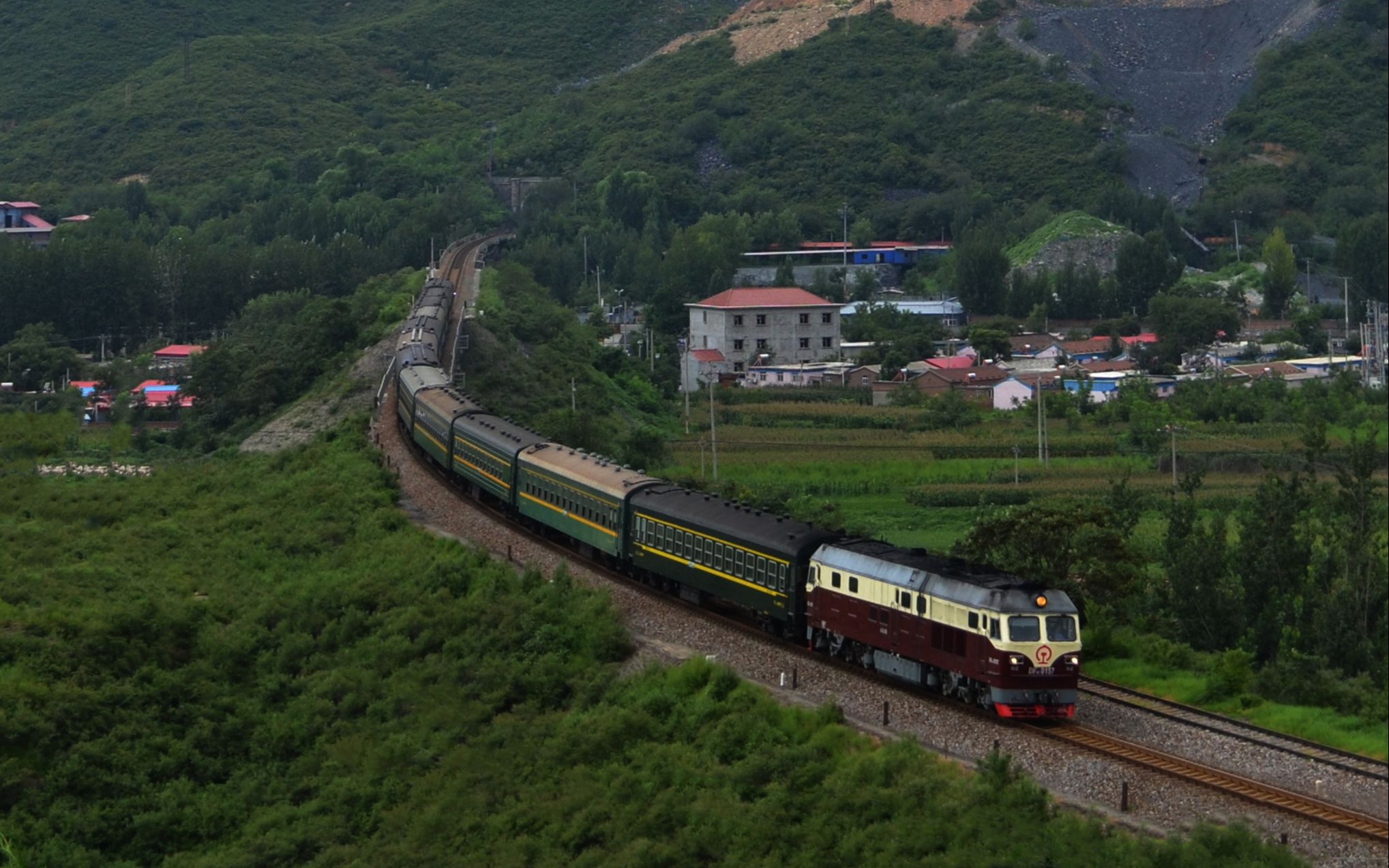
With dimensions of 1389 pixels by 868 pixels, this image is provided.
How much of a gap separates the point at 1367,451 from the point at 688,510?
11470mm

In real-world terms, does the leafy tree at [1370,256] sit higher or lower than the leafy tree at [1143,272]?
lower

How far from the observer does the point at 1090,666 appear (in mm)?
27828

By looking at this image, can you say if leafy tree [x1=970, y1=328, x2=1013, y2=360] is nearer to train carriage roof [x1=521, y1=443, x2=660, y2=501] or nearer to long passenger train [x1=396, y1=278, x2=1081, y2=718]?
long passenger train [x1=396, y1=278, x2=1081, y2=718]

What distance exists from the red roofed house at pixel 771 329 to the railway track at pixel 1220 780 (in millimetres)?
62486

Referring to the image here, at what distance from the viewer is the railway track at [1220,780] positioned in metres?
19.6

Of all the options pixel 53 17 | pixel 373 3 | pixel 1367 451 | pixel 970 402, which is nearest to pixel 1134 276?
pixel 970 402

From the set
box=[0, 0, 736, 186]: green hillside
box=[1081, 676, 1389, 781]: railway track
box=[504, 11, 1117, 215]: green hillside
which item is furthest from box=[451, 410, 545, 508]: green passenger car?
box=[0, 0, 736, 186]: green hillside

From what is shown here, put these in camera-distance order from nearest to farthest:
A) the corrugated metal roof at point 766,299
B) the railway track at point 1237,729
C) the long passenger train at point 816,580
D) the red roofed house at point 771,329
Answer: the railway track at point 1237,729 → the long passenger train at point 816,580 → the red roofed house at point 771,329 → the corrugated metal roof at point 766,299

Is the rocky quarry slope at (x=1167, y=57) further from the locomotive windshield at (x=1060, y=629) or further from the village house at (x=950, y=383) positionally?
the locomotive windshield at (x=1060, y=629)

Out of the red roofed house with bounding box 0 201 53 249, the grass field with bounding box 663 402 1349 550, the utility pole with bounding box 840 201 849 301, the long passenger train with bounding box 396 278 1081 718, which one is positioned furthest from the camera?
the utility pole with bounding box 840 201 849 301

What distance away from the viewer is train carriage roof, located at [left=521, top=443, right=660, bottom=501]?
113 feet

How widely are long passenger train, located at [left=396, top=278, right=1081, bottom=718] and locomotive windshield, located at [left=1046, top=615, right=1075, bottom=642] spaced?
18mm

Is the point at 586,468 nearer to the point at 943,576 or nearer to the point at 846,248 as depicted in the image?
the point at 943,576

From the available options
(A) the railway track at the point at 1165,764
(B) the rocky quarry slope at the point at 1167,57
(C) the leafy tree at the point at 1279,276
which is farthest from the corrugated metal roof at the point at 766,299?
(A) the railway track at the point at 1165,764
